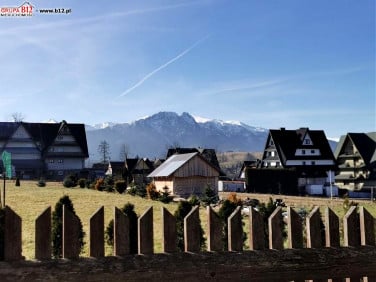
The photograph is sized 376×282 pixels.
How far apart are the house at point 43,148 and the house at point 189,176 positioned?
29733mm

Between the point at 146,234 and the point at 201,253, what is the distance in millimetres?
415

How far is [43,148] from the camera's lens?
7106 cm

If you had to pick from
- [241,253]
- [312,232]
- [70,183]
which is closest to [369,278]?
[312,232]

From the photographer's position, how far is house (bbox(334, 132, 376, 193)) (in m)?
62.8

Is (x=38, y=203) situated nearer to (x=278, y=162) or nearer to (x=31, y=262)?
(x=31, y=262)

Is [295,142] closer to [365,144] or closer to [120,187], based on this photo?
[365,144]

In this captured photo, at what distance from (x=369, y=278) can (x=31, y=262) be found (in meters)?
2.59

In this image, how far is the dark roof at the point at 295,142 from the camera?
62.4 meters

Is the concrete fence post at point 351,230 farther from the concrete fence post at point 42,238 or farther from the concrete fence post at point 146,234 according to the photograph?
the concrete fence post at point 42,238

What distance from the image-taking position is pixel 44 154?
232 ft

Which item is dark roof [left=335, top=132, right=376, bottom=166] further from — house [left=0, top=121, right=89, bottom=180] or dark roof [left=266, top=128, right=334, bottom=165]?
house [left=0, top=121, right=89, bottom=180]

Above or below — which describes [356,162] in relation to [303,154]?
below

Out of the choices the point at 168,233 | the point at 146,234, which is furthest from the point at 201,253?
the point at 146,234

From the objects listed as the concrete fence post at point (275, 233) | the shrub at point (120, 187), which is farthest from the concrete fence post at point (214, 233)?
the shrub at point (120, 187)
